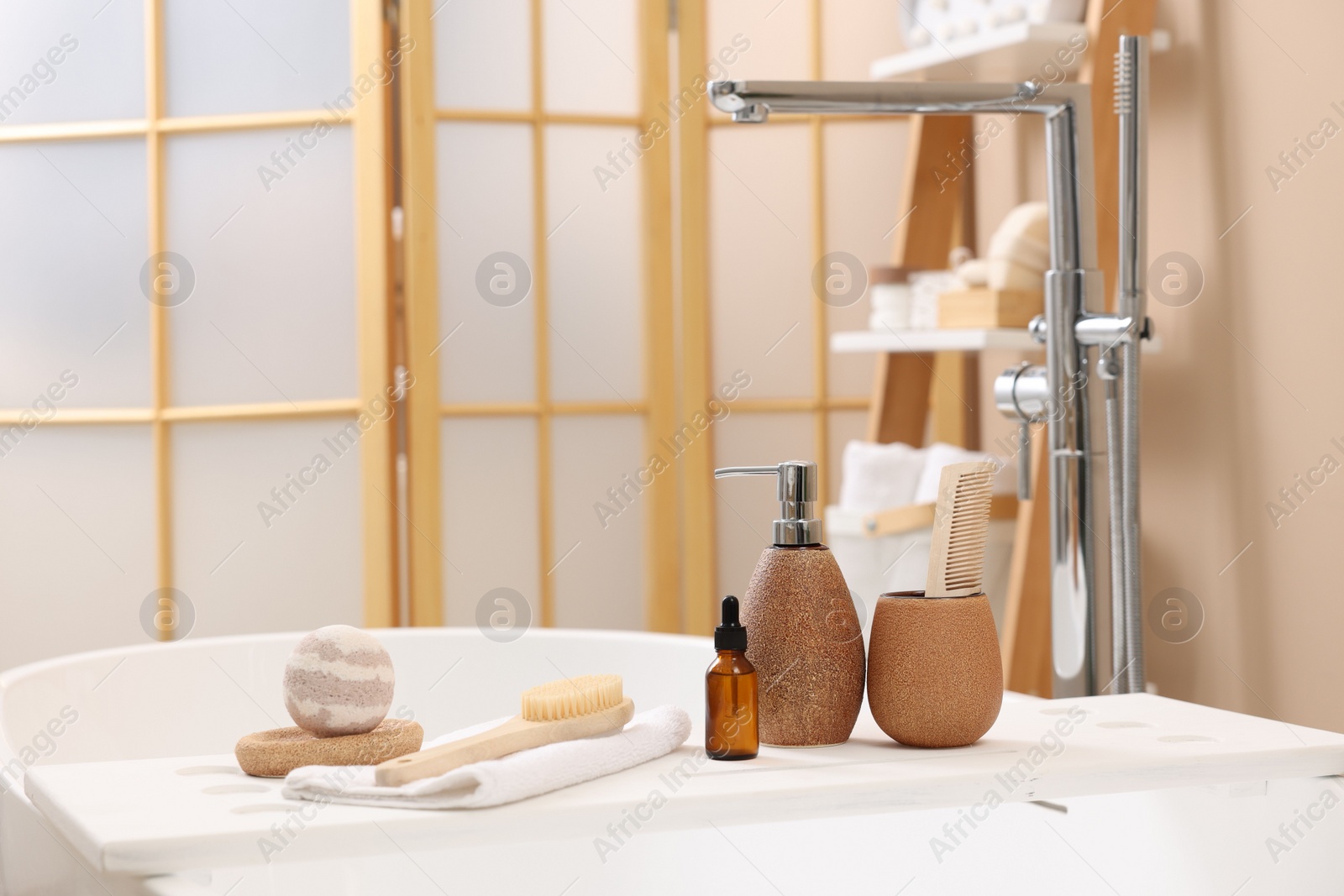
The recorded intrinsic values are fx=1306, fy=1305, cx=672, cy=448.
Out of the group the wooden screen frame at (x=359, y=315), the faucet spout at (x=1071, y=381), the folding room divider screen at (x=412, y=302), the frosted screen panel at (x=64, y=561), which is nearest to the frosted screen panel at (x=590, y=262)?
the folding room divider screen at (x=412, y=302)

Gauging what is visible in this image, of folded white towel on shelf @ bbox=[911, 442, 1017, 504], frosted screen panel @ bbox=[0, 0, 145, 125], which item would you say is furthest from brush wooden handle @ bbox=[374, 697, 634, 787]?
frosted screen panel @ bbox=[0, 0, 145, 125]

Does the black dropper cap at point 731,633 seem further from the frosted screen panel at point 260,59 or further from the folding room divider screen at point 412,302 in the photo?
the frosted screen panel at point 260,59

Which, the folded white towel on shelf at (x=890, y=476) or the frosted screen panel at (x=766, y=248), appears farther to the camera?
the frosted screen panel at (x=766, y=248)

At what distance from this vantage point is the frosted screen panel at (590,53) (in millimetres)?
2172

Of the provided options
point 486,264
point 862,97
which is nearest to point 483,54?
point 486,264

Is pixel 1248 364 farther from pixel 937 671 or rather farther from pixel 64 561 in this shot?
pixel 64 561

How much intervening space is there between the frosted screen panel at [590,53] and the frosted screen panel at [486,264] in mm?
102

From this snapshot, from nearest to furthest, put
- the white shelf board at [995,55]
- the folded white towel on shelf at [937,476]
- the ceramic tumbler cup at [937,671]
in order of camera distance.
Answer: the ceramic tumbler cup at [937,671]
the white shelf board at [995,55]
the folded white towel on shelf at [937,476]

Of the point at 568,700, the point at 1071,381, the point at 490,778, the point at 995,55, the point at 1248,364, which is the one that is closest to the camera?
the point at 490,778

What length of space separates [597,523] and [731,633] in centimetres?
153

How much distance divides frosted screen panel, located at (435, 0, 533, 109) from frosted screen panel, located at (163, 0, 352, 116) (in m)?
0.10

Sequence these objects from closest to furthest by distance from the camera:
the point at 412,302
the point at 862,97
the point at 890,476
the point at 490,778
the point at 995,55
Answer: the point at 490,778
the point at 862,97
the point at 995,55
the point at 890,476
the point at 412,302

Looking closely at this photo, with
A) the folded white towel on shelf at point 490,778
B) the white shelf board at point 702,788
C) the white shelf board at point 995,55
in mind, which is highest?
the white shelf board at point 995,55

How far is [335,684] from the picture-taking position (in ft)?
2.19
